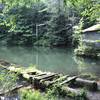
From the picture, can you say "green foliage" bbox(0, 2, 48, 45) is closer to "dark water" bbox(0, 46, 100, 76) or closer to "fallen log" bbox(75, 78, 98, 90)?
"dark water" bbox(0, 46, 100, 76)

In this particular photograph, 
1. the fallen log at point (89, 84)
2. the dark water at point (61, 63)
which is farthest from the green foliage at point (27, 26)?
the fallen log at point (89, 84)

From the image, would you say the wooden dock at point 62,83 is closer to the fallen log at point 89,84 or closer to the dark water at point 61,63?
the fallen log at point 89,84

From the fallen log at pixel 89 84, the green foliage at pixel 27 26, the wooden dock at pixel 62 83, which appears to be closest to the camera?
the wooden dock at pixel 62 83

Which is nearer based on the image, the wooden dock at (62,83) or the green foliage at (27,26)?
the wooden dock at (62,83)

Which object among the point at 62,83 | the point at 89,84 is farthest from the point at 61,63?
the point at 89,84

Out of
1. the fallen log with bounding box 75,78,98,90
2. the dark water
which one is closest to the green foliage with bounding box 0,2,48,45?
the dark water

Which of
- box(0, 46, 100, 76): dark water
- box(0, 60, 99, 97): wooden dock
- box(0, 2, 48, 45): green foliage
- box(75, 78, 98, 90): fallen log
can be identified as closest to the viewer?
box(0, 60, 99, 97): wooden dock

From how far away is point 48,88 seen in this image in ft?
39.1

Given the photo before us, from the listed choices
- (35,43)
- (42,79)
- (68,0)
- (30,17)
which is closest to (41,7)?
(30,17)

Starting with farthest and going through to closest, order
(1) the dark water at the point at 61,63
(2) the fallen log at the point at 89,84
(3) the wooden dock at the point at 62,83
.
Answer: (1) the dark water at the point at 61,63
(2) the fallen log at the point at 89,84
(3) the wooden dock at the point at 62,83

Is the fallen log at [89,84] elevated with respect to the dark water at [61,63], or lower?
elevated

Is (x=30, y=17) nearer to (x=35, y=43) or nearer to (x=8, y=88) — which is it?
(x=35, y=43)

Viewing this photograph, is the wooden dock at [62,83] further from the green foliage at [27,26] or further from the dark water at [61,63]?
the green foliage at [27,26]

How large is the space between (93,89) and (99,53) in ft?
48.4
